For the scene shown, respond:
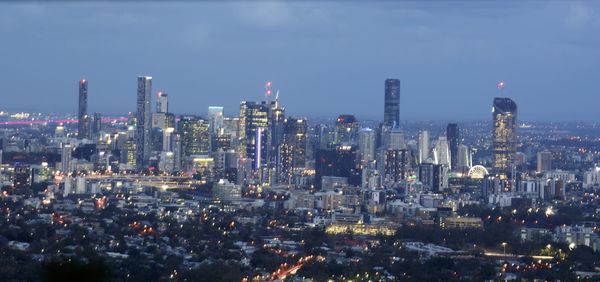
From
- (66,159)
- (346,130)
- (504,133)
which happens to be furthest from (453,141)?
(66,159)

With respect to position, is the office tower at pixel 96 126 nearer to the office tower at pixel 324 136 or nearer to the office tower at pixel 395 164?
the office tower at pixel 324 136

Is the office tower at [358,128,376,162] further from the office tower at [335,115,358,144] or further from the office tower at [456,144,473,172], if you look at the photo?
the office tower at [456,144,473,172]

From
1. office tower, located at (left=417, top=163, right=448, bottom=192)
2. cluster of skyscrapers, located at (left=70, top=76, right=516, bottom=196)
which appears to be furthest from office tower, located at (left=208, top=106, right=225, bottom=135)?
office tower, located at (left=417, top=163, right=448, bottom=192)

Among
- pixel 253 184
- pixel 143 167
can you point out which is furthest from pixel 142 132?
pixel 253 184

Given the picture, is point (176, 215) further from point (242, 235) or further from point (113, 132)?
point (113, 132)

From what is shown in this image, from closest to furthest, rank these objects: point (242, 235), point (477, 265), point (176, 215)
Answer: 1. point (477, 265)
2. point (242, 235)
3. point (176, 215)

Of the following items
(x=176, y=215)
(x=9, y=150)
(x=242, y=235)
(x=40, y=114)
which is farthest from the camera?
(x=40, y=114)

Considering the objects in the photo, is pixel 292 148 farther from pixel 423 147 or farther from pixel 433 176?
pixel 423 147
